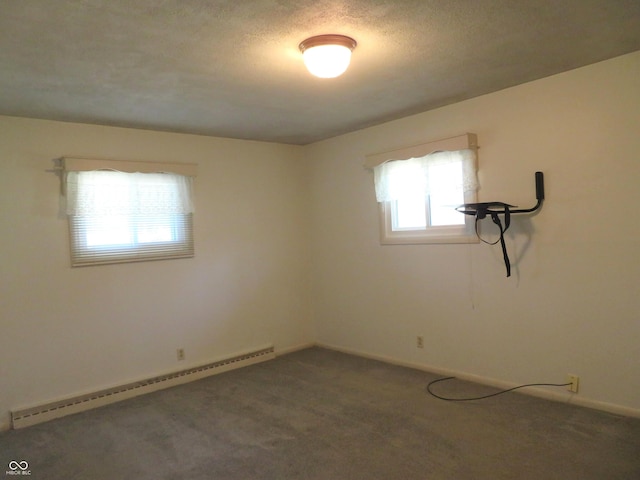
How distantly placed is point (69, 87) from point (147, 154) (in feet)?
3.80

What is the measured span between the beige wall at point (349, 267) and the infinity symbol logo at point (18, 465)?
0.71 m

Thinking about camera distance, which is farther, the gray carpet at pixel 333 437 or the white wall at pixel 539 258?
the white wall at pixel 539 258

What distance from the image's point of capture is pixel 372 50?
240 cm

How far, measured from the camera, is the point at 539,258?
313 centimetres

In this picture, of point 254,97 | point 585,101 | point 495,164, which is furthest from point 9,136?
point 585,101

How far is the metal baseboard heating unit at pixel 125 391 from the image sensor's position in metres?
3.21

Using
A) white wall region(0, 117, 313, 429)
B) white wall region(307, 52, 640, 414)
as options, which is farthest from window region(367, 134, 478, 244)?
white wall region(0, 117, 313, 429)

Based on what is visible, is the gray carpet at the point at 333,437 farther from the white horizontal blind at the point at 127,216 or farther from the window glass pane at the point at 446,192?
the window glass pane at the point at 446,192

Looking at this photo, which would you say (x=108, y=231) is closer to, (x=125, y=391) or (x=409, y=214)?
(x=125, y=391)

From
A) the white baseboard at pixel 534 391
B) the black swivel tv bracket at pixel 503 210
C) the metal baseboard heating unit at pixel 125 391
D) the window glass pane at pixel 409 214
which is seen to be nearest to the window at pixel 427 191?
the window glass pane at pixel 409 214

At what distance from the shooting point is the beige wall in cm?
284

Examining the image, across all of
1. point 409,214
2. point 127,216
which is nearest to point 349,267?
point 409,214

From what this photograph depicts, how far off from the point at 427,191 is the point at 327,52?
1.81 meters

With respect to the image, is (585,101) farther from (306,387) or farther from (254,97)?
(306,387)
